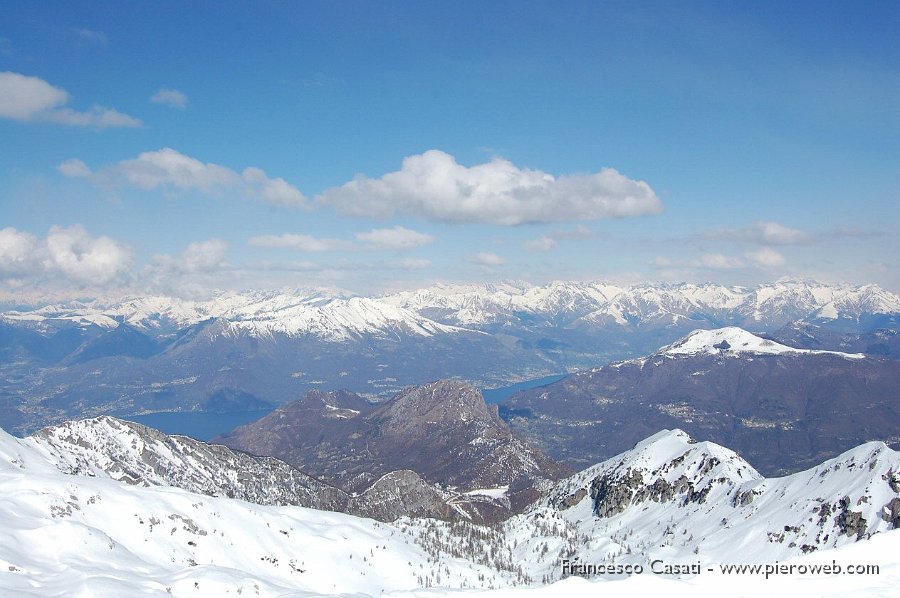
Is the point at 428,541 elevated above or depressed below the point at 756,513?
below

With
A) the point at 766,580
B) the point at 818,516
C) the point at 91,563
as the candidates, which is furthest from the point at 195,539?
the point at 818,516

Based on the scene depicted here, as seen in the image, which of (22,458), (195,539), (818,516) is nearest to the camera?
(195,539)

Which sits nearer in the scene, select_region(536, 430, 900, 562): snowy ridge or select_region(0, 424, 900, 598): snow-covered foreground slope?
select_region(0, 424, 900, 598): snow-covered foreground slope

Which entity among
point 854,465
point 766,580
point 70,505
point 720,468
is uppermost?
point 766,580

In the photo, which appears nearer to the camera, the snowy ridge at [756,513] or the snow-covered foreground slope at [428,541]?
the snow-covered foreground slope at [428,541]

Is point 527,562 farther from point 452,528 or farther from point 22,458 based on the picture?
point 22,458

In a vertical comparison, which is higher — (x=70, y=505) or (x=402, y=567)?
(x=70, y=505)

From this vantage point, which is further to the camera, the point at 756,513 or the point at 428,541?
the point at 756,513

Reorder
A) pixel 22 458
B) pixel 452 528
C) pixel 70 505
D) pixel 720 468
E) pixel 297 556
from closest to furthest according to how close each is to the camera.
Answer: pixel 70 505
pixel 297 556
pixel 22 458
pixel 452 528
pixel 720 468
